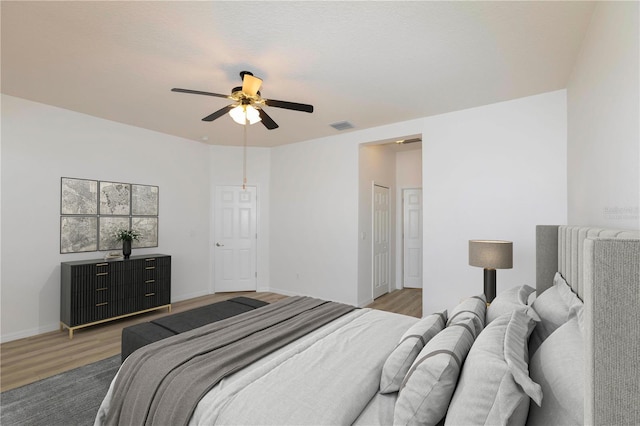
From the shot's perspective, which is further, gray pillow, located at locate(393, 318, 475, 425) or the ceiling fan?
the ceiling fan

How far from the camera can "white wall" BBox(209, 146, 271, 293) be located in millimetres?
Result: 5773

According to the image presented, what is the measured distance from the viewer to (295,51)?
2518 millimetres

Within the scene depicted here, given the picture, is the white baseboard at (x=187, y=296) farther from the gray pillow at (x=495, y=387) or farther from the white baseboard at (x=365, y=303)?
the gray pillow at (x=495, y=387)

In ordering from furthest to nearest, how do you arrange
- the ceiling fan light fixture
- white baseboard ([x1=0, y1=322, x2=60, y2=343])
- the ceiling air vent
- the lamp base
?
the ceiling air vent < white baseboard ([x1=0, y1=322, x2=60, y2=343]) < the lamp base < the ceiling fan light fixture

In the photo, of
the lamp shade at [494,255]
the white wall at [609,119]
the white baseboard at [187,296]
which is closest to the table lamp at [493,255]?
the lamp shade at [494,255]

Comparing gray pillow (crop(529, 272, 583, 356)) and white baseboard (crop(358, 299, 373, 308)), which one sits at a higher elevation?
gray pillow (crop(529, 272, 583, 356))

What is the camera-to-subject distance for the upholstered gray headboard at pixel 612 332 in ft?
2.10

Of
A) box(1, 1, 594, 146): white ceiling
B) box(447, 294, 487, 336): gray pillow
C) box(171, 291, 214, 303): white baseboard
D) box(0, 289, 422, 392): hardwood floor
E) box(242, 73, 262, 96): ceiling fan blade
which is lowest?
box(0, 289, 422, 392): hardwood floor

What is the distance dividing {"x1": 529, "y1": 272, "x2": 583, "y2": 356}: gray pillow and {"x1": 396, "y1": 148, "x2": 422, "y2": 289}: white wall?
445 centimetres

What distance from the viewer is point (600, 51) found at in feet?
6.44

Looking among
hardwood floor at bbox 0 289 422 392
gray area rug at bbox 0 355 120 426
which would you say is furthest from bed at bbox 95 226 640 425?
hardwood floor at bbox 0 289 422 392

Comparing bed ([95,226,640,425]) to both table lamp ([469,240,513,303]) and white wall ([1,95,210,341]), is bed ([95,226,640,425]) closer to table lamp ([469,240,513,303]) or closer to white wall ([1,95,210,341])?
table lamp ([469,240,513,303])

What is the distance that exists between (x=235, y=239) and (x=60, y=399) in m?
3.63

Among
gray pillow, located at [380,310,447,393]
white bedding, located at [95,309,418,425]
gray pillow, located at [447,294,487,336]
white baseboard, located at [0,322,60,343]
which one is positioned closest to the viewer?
white bedding, located at [95,309,418,425]
